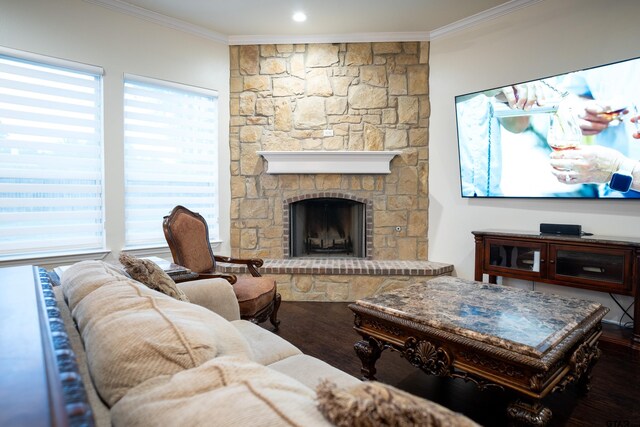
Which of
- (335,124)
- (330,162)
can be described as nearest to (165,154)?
(330,162)

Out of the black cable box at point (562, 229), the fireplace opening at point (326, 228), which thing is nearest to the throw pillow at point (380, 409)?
the black cable box at point (562, 229)

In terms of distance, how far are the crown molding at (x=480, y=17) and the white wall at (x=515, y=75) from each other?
0.04m

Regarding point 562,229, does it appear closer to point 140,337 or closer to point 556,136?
point 556,136

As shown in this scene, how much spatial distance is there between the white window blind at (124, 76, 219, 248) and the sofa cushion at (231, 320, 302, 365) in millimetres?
2431

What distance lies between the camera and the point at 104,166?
3.38m

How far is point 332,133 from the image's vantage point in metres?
4.17

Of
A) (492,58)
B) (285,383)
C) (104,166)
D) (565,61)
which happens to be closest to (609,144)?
(565,61)

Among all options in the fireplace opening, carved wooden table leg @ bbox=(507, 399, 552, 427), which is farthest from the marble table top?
the fireplace opening

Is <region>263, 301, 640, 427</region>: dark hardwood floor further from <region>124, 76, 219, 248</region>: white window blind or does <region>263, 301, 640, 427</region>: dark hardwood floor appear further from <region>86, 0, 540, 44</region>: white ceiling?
<region>86, 0, 540, 44</region>: white ceiling

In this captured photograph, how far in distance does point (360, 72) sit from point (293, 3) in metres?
1.08

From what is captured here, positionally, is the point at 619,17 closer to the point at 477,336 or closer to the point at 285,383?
the point at 477,336

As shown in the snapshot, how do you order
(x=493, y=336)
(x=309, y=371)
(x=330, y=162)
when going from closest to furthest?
(x=309, y=371)
(x=493, y=336)
(x=330, y=162)

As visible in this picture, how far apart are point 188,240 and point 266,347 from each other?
1571mm

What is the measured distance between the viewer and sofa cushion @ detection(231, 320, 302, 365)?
4.91 feet
